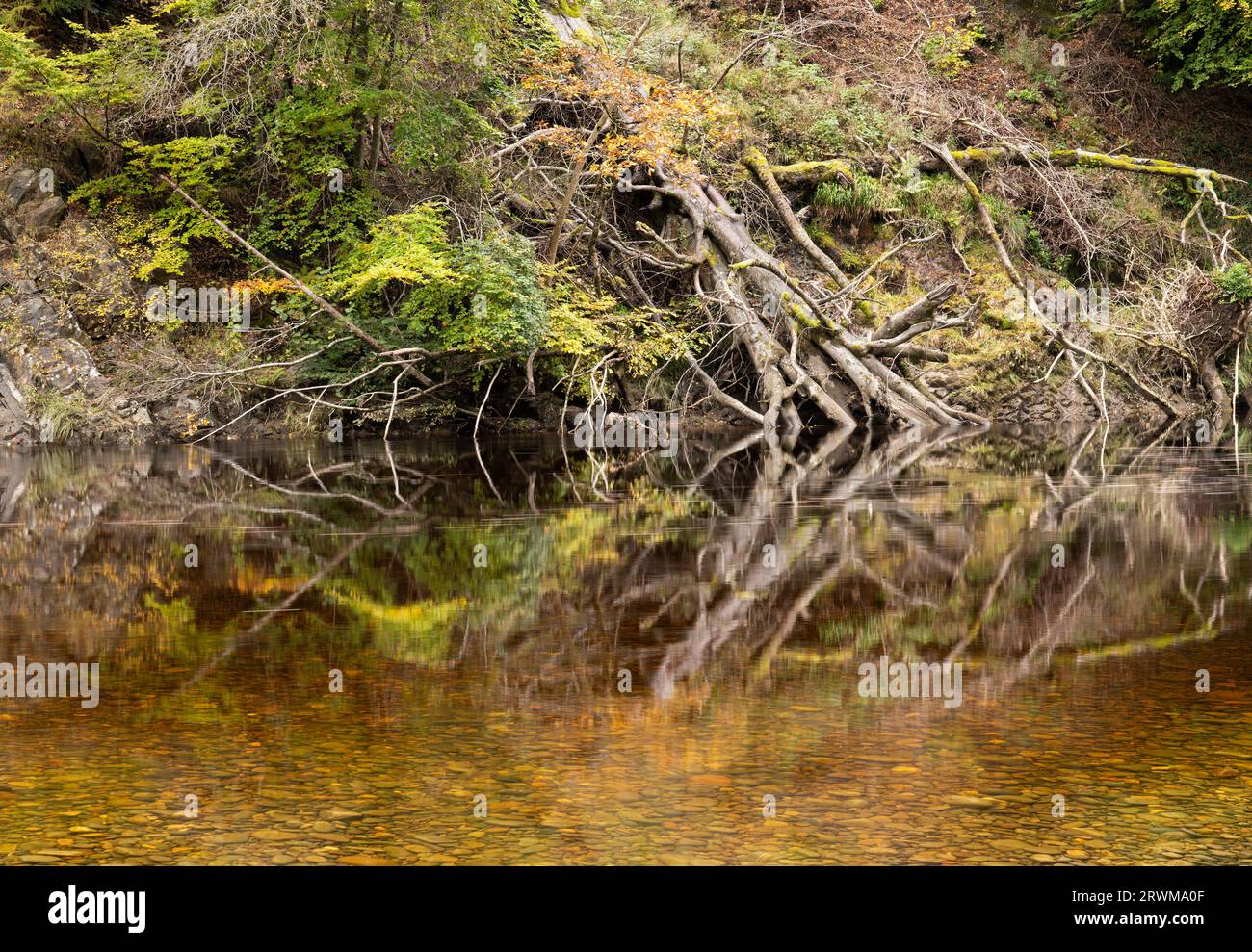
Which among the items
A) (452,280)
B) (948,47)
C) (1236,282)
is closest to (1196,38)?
(948,47)

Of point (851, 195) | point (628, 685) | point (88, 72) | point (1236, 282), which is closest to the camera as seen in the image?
point (628, 685)

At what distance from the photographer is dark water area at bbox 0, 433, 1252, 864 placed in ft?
12.4

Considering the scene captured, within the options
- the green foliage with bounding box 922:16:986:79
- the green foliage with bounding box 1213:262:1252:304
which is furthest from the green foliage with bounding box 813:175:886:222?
the green foliage with bounding box 1213:262:1252:304

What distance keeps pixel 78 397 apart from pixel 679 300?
10.7 m

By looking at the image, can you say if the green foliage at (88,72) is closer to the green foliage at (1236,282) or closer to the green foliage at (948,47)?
the green foliage at (948,47)

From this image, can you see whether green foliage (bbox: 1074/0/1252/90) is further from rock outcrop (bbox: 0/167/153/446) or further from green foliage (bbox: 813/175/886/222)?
rock outcrop (bbox: 0/167/153/446)

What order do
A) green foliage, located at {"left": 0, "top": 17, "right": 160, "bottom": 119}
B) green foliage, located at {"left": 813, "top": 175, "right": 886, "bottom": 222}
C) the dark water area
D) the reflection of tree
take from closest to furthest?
the dark water area
the reflection of tree
green foliage, located at {"left": 0, "top": 17, "right": 160, "bottom": 119}
green foliage, located at {"left": 813, "top": 175, "right": 886, "bottom": 222}

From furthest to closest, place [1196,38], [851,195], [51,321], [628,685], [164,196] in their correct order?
[1196,38]
[851,195]
[164,196]
[51,321]
[628,685]

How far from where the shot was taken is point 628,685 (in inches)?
211

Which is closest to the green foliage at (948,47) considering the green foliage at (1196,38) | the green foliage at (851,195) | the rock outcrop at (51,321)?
the green foliage at (1196,38)

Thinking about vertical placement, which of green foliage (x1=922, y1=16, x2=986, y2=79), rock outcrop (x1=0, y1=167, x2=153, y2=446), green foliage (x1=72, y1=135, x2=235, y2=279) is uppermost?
green foliage (x1=922, y1=16, x2=986, y2=79)

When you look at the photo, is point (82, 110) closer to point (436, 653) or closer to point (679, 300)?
point (679, 300)

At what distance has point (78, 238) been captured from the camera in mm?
21734

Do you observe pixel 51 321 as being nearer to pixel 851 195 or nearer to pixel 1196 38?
pixel 851 195
